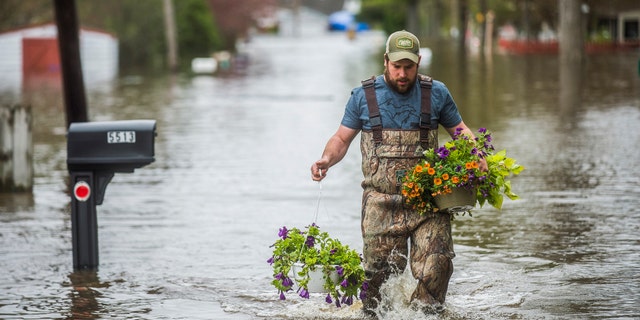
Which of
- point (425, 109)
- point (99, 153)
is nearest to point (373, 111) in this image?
point (425, 109)

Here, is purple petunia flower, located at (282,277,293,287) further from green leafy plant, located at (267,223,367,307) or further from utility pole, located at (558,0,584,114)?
utility pole, located at (558,0,584,114)

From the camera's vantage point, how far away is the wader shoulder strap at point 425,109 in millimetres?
7129

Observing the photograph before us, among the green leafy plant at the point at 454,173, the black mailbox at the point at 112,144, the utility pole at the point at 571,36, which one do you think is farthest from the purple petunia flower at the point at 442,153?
the utility pole at the point at 571,36

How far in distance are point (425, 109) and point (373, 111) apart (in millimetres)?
291

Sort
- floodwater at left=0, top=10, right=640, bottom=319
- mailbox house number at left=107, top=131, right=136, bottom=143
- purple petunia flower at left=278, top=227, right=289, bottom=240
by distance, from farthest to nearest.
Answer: mailbox house number at left=107, top=131, right=136, bottom=143 → floodwater at left=0, top=10, right=640, bottom=319 → purple petunia flower at left=278, top=227, right=289, bottom=240

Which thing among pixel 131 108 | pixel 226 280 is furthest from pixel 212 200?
pixel 131 108

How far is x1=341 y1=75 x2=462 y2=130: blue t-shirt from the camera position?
7145 mm

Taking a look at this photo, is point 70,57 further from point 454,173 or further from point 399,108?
point 454,173

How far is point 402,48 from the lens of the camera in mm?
6934

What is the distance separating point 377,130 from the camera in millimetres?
7133

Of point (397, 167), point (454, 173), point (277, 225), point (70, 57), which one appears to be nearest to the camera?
point (454, 173)

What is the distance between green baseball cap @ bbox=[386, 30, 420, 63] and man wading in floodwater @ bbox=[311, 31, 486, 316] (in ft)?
0.15

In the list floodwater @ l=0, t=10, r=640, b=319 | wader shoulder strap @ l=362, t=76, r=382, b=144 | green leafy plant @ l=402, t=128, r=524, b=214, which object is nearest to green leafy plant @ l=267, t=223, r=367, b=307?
floodwater @ l=0, t=10, r=640, b=319

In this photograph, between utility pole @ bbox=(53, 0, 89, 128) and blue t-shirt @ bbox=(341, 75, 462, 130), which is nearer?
blue t-shirt @ bbox=(341, 75, 462, 130)
